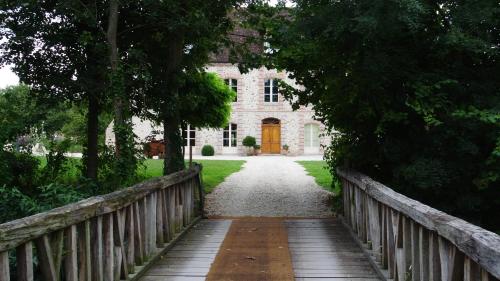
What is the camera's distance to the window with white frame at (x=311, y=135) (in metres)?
35.4

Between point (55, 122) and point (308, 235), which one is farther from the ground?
point (55, 122)

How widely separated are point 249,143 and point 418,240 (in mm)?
30243

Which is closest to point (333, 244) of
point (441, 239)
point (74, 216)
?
point (441, 239)

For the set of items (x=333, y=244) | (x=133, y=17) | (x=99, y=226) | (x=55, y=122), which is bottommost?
(x=333, y=244)

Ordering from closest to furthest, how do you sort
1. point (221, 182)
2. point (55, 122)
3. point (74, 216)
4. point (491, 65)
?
point (74, 216)
point (491, 65)
point (55, 122)
point (221, 182)

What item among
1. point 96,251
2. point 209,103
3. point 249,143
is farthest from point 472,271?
point 249,143

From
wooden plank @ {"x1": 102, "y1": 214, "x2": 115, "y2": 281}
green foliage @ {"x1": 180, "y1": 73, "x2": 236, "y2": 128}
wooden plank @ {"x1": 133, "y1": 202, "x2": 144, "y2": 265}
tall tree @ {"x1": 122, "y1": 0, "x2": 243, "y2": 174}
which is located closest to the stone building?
green foliage @ {"x1": 180, "y1": 73, "x2": 236, "y2": 128}

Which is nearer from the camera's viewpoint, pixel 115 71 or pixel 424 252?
pixel 424 252

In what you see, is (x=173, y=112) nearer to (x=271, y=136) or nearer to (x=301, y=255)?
(x=301, y=255)

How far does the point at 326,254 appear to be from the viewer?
21.1 ft

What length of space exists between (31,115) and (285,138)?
84.4ft

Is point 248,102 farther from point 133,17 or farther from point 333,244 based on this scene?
point 333,244

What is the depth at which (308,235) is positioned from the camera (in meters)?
7.78

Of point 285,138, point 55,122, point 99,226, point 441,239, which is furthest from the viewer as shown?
point 285,138
